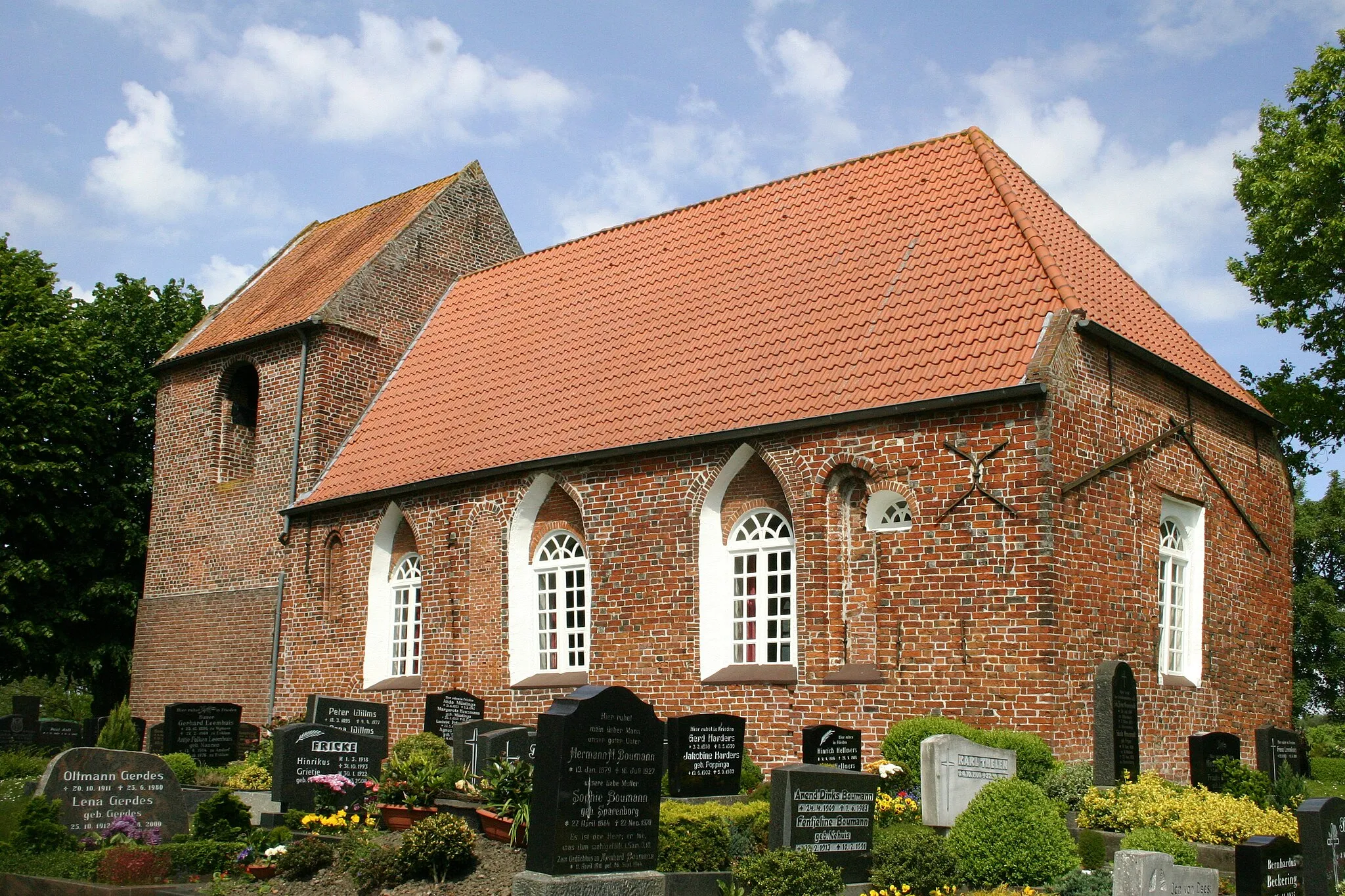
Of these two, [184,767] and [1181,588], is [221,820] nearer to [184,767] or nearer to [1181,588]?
[184,767]

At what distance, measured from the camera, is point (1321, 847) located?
9.12 m

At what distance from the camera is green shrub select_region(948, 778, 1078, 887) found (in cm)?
1030

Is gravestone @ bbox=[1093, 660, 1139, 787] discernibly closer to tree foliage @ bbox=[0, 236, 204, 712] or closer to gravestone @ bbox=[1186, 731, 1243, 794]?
gravestone @ bbox=[1186, 731, 1243, 794]

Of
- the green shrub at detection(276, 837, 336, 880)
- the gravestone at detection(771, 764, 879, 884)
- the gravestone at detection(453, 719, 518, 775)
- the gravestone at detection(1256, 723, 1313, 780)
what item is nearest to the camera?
the gravestone at detection(771, 764, 879, 884)

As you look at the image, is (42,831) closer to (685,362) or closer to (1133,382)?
(685,362)

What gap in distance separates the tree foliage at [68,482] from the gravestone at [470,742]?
47.2ft

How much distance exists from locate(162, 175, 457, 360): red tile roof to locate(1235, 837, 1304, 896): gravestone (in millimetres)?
18700

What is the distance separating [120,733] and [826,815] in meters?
13.1

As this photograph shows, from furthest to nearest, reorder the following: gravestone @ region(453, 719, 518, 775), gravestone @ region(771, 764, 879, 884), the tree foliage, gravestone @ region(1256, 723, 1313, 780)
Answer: the tree foliage < gravestone @ region(1256, 723, 1313, 780) < gravestone @ region(453, 719, 518, 775) < gravestone @ region(771, 764, 879, 884)

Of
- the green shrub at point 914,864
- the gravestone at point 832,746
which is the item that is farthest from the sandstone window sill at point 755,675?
the green shrub at point 914,864

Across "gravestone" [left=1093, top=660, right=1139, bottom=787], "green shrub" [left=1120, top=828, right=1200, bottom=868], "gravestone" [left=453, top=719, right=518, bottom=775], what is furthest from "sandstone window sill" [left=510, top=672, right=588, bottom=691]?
"green shrub" [left=1120, top=828, right=1200, bottom=868]

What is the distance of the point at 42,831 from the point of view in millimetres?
11039

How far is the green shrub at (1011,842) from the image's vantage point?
10.3 meters

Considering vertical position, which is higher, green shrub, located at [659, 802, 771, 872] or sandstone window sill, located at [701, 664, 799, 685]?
sandstone window sill, located at [701, 664, 799, 685]
